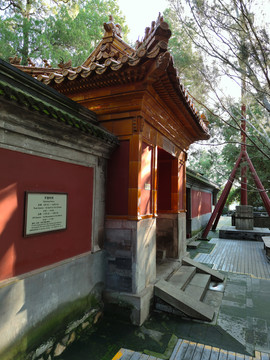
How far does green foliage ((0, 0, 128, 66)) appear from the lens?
11.4 m

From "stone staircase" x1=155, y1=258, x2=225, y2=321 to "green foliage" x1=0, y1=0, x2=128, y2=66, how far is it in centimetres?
1163

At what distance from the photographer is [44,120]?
319 centimetres

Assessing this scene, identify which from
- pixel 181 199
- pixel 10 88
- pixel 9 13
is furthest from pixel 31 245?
pixel 9 13

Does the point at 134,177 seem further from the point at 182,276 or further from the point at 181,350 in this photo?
the point at 182,276

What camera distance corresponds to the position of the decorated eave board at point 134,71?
3.56m

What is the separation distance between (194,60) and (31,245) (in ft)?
21.1

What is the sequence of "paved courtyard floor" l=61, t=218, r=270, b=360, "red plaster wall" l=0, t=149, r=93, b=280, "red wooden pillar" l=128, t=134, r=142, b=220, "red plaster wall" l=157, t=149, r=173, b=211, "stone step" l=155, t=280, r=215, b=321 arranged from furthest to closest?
"red plaster wall" l=157, t=149, r=173, b=211 < "red wooden pillar" l=128, t=134, r=142, b=220 < "stone step" l=155, t=280, r=215, b=321 < "paved courtyard floor" l=61, t=218, r=270, b=360 < "red plaster wall" l=0, t=149, r=93, b=280

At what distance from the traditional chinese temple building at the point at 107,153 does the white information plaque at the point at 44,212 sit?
4.1 inches

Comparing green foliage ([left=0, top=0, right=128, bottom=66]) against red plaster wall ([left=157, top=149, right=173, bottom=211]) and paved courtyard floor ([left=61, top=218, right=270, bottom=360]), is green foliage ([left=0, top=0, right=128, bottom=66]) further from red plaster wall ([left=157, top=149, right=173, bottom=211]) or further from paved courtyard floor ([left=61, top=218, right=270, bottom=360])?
paved courtyard floor ([left=61, top=218, right=270, bottom=360])

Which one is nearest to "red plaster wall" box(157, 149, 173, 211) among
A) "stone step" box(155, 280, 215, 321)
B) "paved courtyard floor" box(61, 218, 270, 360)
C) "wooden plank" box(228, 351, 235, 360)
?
"stone step" box(155, 280, 215, 321)

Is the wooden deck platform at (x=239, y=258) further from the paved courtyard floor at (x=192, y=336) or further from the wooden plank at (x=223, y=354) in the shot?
the wooden plank at (x=223, y=354)

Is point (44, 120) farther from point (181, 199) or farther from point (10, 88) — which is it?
point (181, 199)

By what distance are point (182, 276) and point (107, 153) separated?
150 inches

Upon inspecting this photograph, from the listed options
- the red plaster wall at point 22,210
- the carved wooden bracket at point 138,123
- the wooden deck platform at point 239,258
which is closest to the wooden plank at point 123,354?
the red plaster wall at point 22,210
